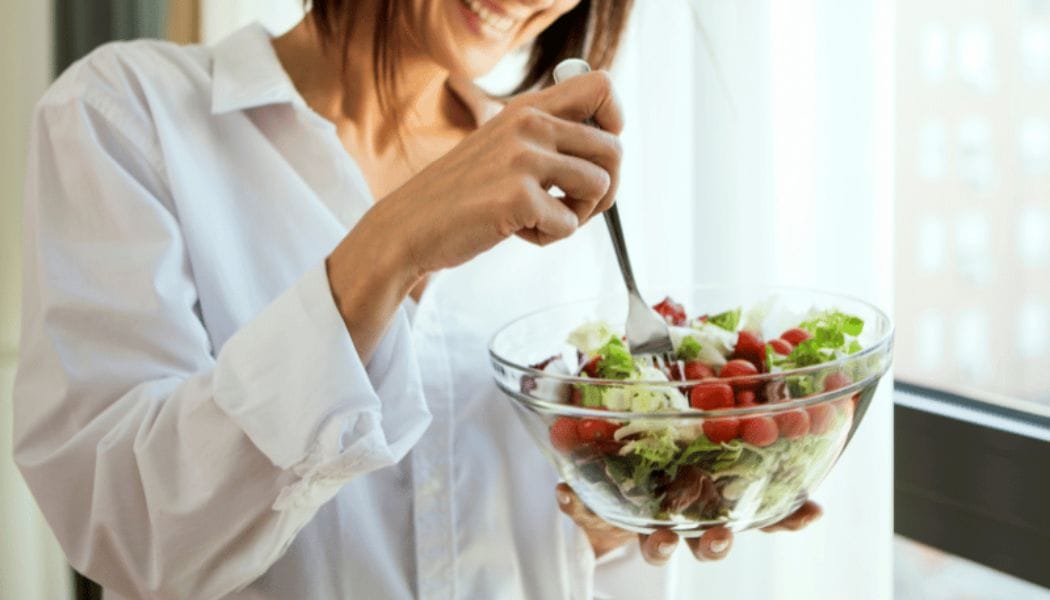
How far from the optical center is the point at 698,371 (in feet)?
2.58

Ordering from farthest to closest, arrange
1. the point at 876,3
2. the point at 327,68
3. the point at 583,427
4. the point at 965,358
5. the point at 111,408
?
the point at 965,358 < the point at 327,68 < the point at 876,3 < the point at 111,408 < the point at 583,427

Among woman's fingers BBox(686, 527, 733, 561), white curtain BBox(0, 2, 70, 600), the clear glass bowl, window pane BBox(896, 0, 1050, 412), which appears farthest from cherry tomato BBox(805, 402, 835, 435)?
white curtain BBox(0, 2, 70, 600)

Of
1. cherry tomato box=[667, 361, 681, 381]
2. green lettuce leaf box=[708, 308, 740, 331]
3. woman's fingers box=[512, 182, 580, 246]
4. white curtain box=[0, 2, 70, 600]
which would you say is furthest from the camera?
white curtain box=[0, 2, 70, 600]

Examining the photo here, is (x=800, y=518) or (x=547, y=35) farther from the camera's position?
(x=547, y=35)

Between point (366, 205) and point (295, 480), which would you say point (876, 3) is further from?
point (295, 480)

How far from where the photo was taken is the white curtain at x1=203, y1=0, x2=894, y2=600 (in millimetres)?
1019

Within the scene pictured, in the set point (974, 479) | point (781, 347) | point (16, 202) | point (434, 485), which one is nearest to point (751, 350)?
point (781, 347)

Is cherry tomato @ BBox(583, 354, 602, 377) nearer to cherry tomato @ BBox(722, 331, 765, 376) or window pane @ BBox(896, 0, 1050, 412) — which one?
cherry tomato @ BBox(722, 331, 765, 376)

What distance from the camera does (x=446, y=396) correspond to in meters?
1.02

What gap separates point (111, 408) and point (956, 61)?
2.81 feet

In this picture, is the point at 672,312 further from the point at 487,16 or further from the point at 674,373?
the point at 487,16

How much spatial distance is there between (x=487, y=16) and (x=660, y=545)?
1.50ft

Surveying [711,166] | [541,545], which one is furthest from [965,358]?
[541,545]

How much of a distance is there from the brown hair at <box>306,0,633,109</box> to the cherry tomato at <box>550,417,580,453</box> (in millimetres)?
444
